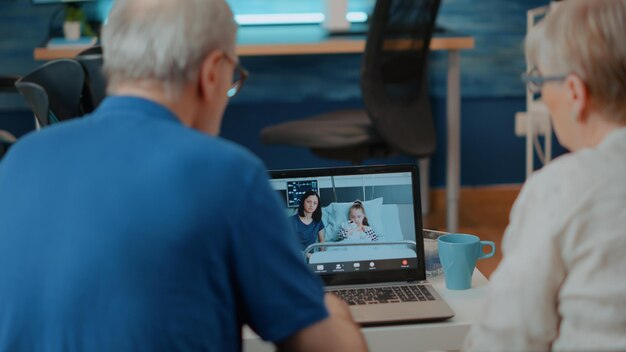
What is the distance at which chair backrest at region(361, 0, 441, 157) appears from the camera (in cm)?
311

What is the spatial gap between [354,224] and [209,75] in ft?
1.97

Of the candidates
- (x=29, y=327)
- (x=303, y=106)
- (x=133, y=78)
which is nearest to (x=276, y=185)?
(x=133, y=78)

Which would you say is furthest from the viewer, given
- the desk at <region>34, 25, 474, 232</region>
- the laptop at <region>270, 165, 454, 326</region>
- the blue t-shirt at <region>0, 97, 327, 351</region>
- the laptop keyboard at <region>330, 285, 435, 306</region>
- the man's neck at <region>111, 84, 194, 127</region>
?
the desk at <region>34, 25, 474, 232</region>

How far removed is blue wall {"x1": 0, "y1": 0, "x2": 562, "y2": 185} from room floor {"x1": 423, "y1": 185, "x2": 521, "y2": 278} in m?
0.10

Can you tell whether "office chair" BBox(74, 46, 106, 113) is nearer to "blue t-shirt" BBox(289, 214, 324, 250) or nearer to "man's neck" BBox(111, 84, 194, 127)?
"blue t-shirt" BBox(289, 214, 324, 250)

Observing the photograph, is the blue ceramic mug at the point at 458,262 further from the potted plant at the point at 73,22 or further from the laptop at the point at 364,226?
the potted plant at the point at 73,22

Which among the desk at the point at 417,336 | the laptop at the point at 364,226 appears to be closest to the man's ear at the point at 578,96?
the desk at the point at 417,336

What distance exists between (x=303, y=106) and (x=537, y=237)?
3445 millimetres

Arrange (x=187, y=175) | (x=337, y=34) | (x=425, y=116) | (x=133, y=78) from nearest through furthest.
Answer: (x=187, y=175) < (x=133, y=78) < (x=425, y=116) < (x=337, y=34)

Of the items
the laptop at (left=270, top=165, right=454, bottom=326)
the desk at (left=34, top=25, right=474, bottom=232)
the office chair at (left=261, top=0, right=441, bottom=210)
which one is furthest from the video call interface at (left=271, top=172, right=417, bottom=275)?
the desk at (left=34, top=25, right=474, bottom=232)

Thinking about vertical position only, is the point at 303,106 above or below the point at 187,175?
below

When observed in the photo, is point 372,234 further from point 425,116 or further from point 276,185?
point 425,116

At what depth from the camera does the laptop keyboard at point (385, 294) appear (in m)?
1.58

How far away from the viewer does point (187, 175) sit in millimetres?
1049
